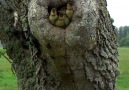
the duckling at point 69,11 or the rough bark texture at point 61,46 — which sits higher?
the duckling at point 69,11

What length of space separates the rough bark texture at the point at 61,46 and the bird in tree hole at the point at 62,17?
2cm

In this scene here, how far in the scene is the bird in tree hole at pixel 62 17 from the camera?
1.81 m

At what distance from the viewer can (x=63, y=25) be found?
71.8 inches

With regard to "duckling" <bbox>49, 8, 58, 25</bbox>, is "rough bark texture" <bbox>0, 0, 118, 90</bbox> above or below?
below

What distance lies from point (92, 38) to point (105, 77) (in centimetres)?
40

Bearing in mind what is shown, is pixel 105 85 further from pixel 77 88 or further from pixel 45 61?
pixel 45 61

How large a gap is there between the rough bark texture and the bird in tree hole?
2cm

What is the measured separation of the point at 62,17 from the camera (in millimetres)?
1808

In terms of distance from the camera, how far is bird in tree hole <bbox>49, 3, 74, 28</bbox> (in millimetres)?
1806

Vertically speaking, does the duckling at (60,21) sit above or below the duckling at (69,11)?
below

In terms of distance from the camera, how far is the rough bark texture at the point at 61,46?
5.91 ft

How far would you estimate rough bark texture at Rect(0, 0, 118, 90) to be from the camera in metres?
1.80

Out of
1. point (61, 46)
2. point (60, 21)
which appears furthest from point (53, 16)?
point (61, 46)

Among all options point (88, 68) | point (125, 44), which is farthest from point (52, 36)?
point (125, 44)
